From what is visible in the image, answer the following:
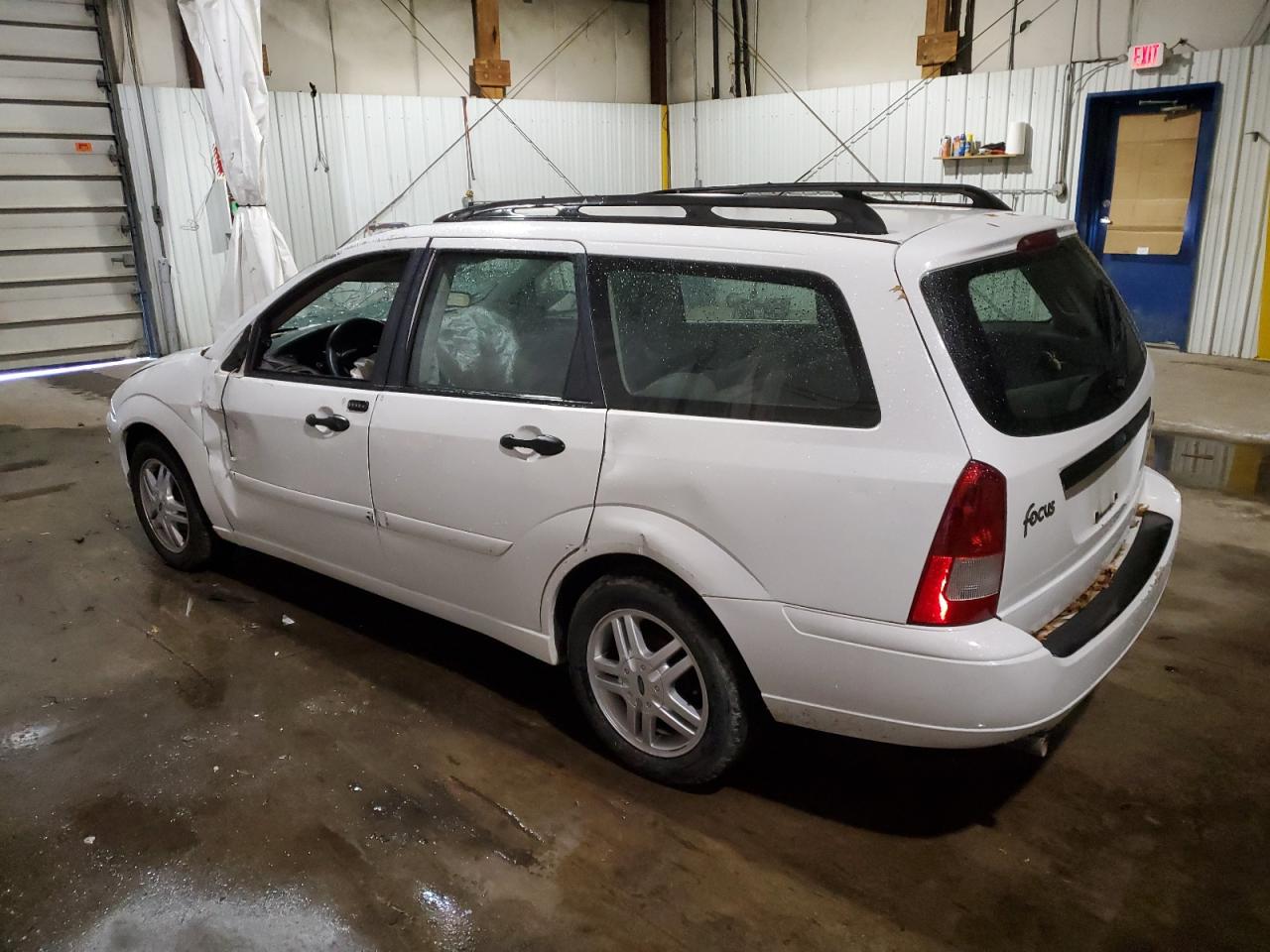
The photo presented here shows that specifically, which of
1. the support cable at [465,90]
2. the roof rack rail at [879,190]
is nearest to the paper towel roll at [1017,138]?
the support cable at [465,90]

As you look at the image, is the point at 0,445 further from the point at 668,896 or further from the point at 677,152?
the point at 677,152

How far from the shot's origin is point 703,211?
8.89ft

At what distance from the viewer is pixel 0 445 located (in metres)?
6.99

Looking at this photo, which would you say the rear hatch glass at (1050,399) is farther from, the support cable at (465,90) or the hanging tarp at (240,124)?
the support cable at (465,90)

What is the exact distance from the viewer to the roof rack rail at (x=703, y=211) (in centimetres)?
244

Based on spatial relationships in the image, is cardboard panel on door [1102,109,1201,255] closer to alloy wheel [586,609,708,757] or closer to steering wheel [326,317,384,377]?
steering wheel [326,317,384,377]

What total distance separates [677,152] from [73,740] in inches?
441

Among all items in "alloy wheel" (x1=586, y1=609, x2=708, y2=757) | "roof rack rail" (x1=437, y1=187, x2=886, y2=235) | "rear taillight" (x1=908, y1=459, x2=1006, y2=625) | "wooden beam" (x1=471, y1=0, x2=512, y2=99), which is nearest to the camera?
"rear taillight" (x1=908, y1=459, x2=1006, y2=625)

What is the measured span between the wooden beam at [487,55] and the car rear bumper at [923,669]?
10283 mm

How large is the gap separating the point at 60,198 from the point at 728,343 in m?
9.29

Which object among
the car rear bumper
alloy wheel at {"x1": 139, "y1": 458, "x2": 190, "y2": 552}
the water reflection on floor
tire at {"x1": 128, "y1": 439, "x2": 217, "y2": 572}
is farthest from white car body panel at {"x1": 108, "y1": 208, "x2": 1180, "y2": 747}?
the water reflection on floor

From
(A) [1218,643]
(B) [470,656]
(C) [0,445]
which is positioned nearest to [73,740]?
(B) [470,656]

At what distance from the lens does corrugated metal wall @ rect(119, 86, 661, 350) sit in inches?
374

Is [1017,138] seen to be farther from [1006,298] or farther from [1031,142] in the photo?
[1006,298]
